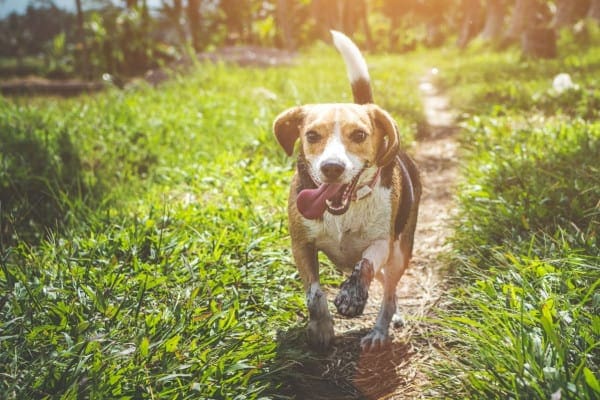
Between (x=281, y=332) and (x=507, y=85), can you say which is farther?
(x=507, y=85)

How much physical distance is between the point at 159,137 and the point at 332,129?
13.5 feet

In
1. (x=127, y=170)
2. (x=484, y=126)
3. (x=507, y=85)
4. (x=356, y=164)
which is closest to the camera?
(x=356, y=164)

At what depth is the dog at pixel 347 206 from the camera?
267cm

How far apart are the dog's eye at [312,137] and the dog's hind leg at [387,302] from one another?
762 millimetres

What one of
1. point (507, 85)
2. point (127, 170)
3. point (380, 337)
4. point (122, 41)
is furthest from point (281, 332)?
point (122, 41)

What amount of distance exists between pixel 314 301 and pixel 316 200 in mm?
511

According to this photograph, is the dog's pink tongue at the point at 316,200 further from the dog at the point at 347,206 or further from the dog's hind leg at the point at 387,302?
the dog's hind leg at the point at 387,302

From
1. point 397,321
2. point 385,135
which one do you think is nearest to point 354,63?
point 385,135

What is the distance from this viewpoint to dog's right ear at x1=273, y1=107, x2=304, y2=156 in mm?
3104

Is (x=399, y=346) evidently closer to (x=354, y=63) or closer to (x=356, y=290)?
(x=356, y=290)

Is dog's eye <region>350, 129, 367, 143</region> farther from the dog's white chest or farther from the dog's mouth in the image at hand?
the dog's white chest

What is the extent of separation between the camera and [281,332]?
9.61ft

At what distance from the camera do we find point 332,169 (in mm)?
2580

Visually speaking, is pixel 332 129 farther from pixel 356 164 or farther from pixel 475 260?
pixel 475 260
